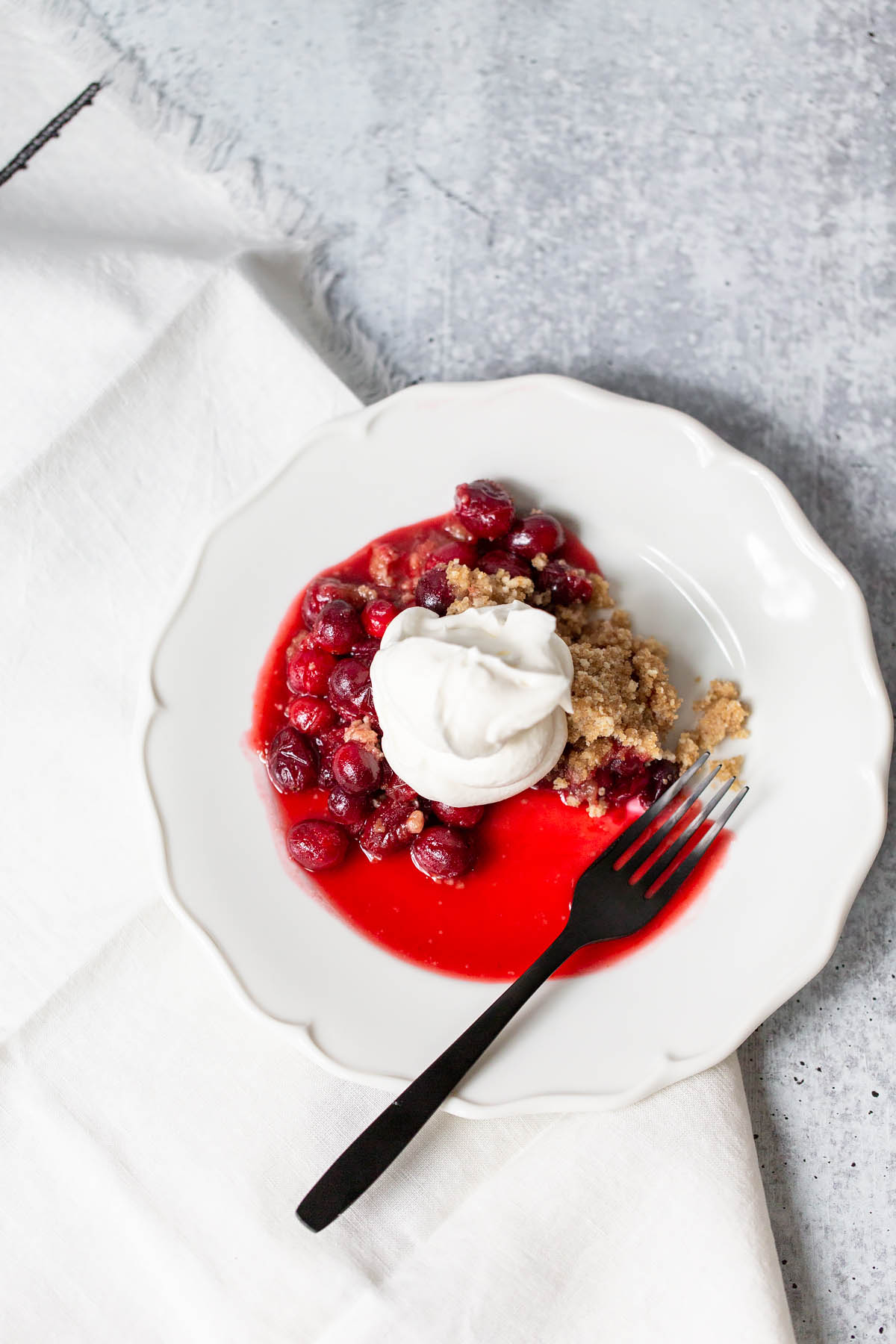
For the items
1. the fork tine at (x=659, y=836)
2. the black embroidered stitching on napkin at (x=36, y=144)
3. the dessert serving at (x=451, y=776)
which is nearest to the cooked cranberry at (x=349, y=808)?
the dessert serving at (x=451, y=776)

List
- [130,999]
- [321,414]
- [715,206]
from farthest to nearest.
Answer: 1. [715,206]
2. [321,414]
3. [130,999]

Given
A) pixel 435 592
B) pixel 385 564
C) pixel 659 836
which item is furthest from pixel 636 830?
pixel 385 564

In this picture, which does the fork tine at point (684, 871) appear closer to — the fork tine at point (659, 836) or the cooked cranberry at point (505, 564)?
the fork tine at point (659, 836)

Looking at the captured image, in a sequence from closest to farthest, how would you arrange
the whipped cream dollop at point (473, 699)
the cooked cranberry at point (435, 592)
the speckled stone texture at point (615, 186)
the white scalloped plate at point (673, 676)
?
the whipped cream dollop at point (473, 699) < the white scalloped plate at point (673, 676) < the cooked cranberry at point (435, 592) < the speckled stone texture at point (615, 186)

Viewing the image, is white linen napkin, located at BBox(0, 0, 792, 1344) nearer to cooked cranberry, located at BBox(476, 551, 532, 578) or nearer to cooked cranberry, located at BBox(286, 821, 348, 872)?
cooked cranberry, located at BBox(286, 821, 348, 872)

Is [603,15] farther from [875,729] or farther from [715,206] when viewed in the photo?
[875,729]

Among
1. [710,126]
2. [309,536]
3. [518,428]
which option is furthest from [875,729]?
[710,126]
